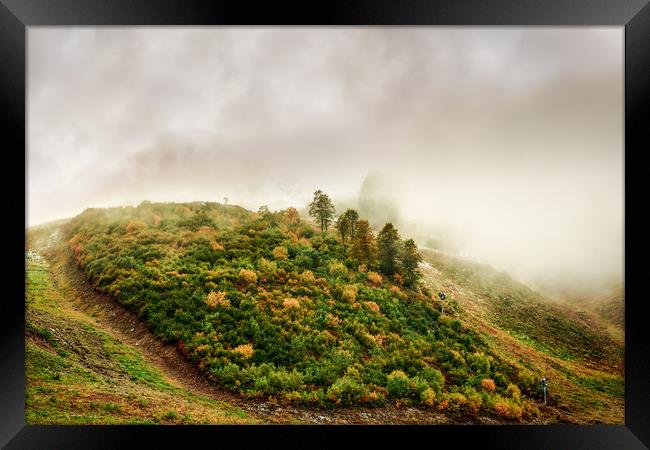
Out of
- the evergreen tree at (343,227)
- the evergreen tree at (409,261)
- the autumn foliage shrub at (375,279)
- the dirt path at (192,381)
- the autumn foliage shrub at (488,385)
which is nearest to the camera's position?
the dirt path at (192,381)

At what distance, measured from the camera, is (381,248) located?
889 centimetres

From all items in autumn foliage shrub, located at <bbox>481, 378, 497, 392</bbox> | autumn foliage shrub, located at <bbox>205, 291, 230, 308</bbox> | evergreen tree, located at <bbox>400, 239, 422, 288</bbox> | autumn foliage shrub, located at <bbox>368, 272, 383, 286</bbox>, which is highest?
evergreen tree, located at <bbox>400, 239, 422, 288</bbox>

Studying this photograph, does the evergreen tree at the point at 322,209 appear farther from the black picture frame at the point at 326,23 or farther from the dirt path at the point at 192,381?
the dirt path at the point at 192,381

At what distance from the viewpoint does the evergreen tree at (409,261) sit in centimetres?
880

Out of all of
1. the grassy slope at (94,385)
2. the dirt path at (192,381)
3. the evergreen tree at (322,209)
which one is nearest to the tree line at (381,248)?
the evergreen tree at (322,209)

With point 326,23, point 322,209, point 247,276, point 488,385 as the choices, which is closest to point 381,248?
point 322,209

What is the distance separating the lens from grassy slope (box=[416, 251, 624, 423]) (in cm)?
715

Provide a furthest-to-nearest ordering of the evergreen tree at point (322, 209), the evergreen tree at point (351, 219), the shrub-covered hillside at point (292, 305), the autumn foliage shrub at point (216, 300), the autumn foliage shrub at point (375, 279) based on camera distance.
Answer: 1. the evergreen tree at point (351, 219)
2. the evergreen tree at point (322, 209)
3. the autumn foliage shrub at point (375, 279)
4. the autumn foliage shrub at point (216, 300)
5. the shrub-covered hillside at point (292, 305)

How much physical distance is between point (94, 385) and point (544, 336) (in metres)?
11.2

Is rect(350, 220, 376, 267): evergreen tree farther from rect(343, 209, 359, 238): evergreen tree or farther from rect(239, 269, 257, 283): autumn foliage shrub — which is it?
rect(239, 269, 257, 283): autumn foliage shrub

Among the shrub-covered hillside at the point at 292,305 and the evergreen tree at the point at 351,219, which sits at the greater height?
the evergreen tree at the point at 351,219

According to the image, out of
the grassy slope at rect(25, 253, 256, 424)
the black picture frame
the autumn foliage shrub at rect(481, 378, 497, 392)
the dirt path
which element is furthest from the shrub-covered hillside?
the black picture frame

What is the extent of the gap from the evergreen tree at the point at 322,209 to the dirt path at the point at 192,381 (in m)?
5.02

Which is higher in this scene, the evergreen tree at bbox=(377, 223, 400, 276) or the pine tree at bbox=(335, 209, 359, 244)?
the pine tree at bbox=(335, 209, 359, 244)
